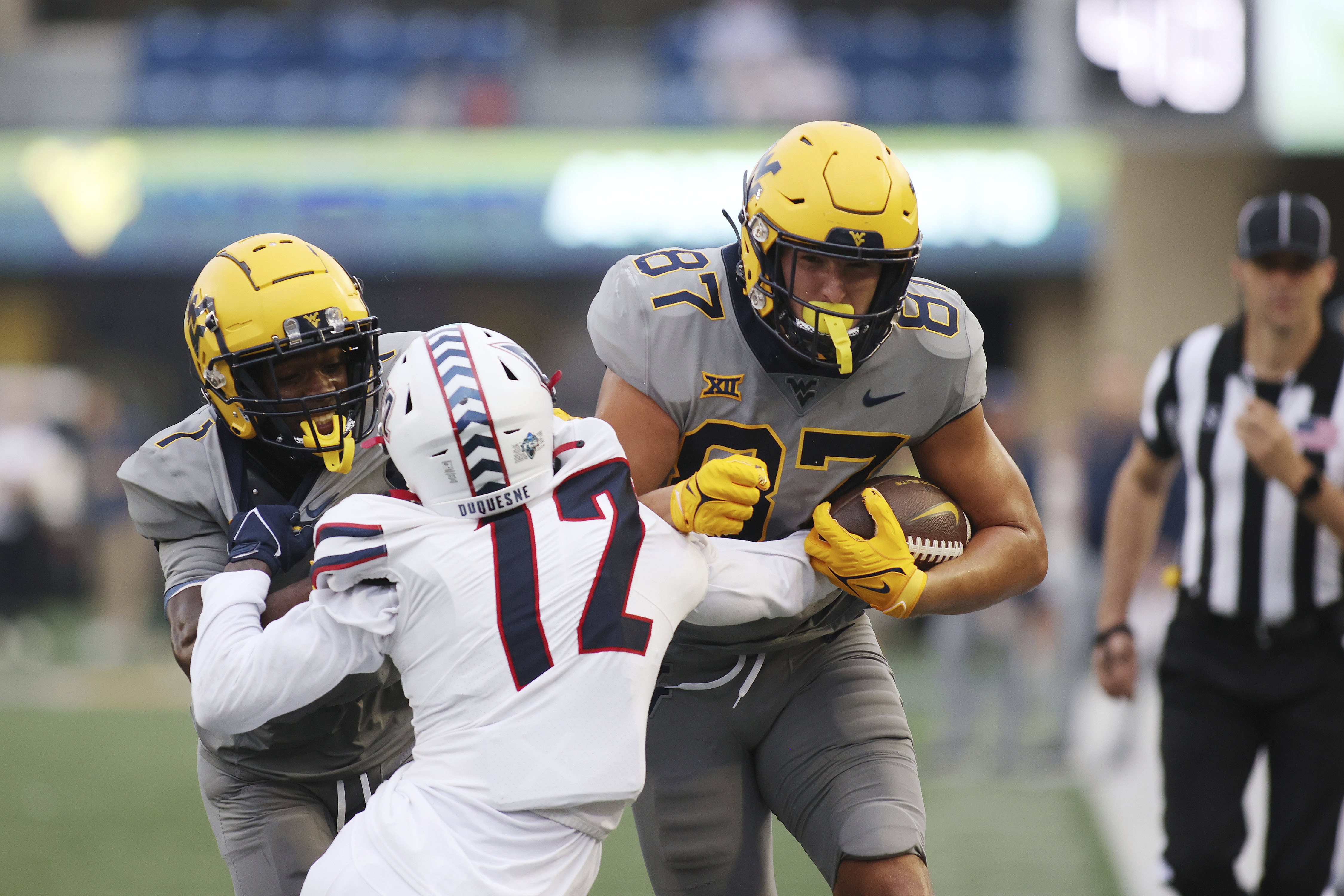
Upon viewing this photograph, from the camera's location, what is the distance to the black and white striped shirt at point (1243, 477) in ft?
12.4

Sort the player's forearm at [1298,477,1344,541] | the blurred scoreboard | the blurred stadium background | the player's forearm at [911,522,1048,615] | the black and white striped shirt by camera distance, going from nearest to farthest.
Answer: the player's forearm at [911,522,1048,615]
the player's forearm at [1298,477,1344,541]
the black and white striped shirt
the blurred stadium background
the blurred scoreboard

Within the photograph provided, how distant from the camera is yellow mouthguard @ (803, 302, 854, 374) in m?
2.62

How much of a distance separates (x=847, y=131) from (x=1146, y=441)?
67.6 inches

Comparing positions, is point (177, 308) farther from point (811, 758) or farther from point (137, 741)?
point (811, 758)

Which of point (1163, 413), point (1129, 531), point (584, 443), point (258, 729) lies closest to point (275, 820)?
point (258, 729)

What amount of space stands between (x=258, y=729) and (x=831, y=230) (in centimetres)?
139

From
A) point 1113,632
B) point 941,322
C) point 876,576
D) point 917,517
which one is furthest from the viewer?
point 1113,632

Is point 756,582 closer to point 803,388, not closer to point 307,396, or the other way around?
point 803,388

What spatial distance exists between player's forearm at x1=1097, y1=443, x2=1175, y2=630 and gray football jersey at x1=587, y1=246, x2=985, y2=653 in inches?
55.8

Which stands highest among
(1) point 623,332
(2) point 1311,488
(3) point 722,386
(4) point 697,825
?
(1) point 623,332

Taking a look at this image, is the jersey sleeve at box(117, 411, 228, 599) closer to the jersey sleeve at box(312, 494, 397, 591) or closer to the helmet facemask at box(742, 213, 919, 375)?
the jersey sleeve at box(312, 494, 397, 591)

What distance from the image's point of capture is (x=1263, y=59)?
8.48 m

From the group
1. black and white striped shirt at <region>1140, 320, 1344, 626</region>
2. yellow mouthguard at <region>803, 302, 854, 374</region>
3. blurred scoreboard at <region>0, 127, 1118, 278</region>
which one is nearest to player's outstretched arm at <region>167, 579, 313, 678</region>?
yellow mouthguard at <region>803, 302, 854, 374</region>

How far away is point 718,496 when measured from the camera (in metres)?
2.42
